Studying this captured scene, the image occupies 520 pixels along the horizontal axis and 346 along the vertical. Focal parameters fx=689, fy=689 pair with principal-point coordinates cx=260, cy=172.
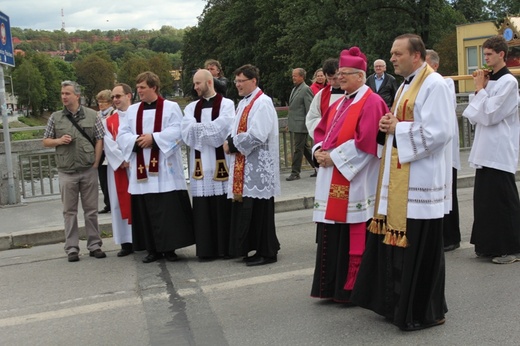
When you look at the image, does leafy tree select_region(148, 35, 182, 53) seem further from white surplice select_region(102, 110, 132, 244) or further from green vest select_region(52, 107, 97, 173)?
→ green vest select_region(52, 107, 97, 173)

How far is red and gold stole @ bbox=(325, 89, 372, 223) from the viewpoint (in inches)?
213

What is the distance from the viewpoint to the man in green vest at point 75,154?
770cm

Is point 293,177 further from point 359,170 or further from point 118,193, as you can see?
point 359,170

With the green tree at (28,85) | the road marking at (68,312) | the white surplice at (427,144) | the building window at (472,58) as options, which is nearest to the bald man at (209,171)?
the road marking at (68,312)

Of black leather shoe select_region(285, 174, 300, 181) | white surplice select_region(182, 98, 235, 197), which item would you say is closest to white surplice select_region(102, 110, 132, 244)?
white surplice select_region(182, 98, 235, 197)

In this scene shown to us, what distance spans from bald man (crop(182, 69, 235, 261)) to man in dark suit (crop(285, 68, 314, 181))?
4575 millimetres

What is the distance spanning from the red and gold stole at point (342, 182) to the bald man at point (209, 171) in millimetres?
2161

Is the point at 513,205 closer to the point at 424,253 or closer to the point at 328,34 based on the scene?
the point at 424,253

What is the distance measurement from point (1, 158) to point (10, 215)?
1.16 meters

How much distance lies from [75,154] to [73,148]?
0.24 ft

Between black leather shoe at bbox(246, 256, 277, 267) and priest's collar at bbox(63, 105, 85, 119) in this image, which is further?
priest's collar at bbox(63, 105, 85, 119)

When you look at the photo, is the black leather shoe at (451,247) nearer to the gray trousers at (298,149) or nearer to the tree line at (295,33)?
the gray trousers at (298,149)

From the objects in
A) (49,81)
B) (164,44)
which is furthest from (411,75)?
(164,44)

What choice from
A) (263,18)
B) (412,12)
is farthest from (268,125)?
(263,18)
